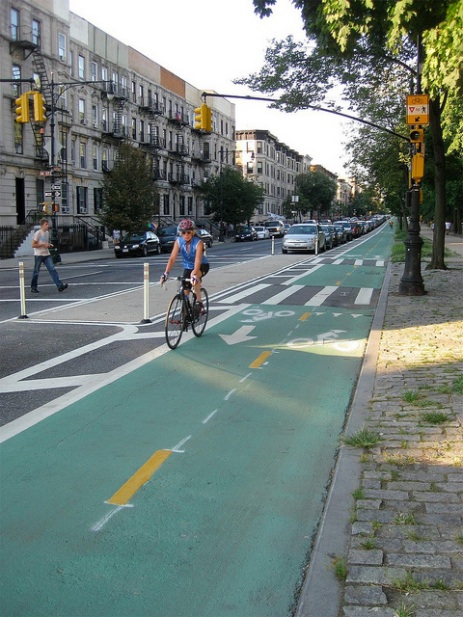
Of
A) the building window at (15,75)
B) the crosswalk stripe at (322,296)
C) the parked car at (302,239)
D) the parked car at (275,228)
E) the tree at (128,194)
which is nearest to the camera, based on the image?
the crosswalk stripe at (322,296)

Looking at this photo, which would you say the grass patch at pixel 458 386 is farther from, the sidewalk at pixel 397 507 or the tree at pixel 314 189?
Answer: the tree at pixel 314 189

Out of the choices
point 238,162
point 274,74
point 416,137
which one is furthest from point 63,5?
point 238,162

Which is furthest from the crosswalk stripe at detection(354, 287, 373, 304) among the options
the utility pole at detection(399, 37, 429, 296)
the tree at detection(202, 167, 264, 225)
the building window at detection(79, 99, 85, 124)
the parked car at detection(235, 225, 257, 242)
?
the tree at detection(202, 167, 264, 225)

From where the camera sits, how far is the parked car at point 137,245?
37938mm

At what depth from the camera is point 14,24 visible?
38438 mm

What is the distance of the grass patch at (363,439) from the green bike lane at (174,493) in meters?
0.20

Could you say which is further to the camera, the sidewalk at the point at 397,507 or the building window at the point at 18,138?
the building window at the point at 18,138

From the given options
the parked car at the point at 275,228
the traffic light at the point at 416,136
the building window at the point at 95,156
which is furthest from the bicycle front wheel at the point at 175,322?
the parked car at the point at 275,228

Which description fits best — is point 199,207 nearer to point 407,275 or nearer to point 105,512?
point 407,275

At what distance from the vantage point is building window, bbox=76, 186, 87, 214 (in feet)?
151

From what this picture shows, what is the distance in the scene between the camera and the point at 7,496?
448cm

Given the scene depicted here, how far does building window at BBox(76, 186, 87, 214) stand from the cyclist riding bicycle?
123ft

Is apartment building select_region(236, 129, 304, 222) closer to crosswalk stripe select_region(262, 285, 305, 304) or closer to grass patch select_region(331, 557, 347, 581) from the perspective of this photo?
crosswalk stripe select_region(262, 285, 305, 304)

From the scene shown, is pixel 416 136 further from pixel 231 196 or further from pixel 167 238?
pixel 231 196
